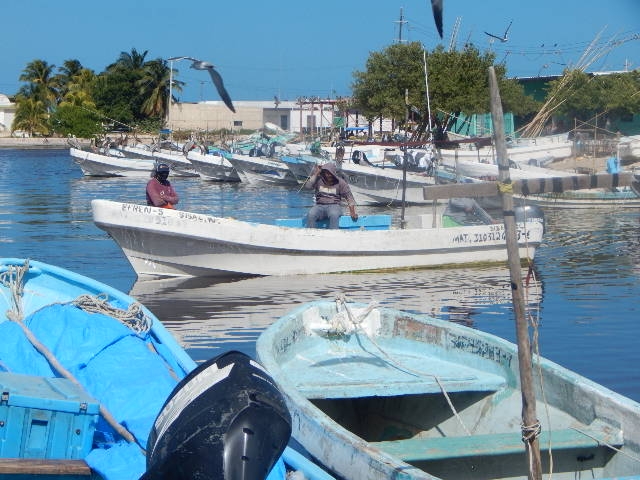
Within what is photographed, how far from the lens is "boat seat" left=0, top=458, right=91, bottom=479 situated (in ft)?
13.9

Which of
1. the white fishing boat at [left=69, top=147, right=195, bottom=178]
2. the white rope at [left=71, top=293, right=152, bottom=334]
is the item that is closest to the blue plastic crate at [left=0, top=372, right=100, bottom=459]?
the white rope at [left=71, top=293, right=152, bottom=334]

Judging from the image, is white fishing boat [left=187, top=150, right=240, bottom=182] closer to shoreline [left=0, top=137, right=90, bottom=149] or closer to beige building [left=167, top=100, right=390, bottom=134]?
beige building [left=167, top=100, right=390, bottom=134]

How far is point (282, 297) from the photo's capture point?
12148 mm

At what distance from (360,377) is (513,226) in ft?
11.4

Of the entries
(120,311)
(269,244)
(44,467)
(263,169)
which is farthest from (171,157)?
(44,467)

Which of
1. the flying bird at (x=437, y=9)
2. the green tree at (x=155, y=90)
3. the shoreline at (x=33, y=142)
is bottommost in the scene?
the shoreline at (x=33, y=142)

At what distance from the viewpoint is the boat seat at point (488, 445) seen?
206 inches

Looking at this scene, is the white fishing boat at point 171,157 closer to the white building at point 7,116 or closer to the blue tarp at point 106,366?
the blue tarp at point 106,366

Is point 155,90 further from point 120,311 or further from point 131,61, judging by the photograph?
point 120,311

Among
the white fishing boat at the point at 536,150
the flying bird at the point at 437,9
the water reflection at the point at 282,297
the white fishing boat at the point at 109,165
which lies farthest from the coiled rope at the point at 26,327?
the white fishing boat at the point at 109,165

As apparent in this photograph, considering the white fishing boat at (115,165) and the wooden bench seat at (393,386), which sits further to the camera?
the white fishing boat at (115,165)

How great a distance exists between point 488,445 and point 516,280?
201 cm

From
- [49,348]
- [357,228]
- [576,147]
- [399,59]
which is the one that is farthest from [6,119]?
[49,348]

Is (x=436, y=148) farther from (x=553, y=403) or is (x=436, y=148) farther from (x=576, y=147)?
(x=553, y=403)
